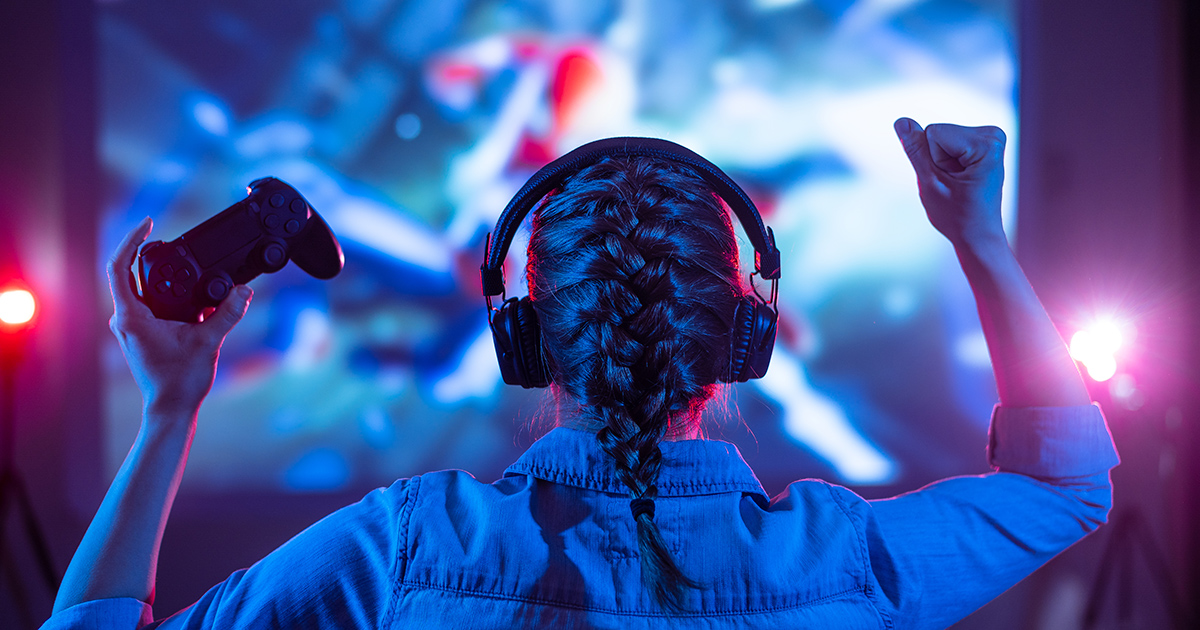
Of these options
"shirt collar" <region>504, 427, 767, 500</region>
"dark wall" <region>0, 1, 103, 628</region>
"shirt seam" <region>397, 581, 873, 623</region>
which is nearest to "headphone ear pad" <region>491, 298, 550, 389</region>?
"shirt collar" <region>504, 427, 767, 500</region>

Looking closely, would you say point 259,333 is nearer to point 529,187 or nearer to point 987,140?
point 529,187

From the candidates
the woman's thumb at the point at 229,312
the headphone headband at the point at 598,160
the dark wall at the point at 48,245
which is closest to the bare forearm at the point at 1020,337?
the headphone headband at the point at 598,160

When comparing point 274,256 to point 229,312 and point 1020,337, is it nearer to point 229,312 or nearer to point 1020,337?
point 229,312

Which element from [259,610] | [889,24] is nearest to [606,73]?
[889,24]

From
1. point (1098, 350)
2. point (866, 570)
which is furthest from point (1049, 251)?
point (866, 570)

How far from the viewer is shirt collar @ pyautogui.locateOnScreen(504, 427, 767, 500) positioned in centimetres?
53

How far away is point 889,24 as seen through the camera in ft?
6.31

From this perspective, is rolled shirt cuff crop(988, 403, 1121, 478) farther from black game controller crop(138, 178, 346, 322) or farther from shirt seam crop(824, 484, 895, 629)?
black game controller crop(138, 178, 346, 322)

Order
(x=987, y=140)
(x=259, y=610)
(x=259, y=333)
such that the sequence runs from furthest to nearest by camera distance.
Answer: (x=259, y=333) → (x=987, y=140) → (x=259, y=610)

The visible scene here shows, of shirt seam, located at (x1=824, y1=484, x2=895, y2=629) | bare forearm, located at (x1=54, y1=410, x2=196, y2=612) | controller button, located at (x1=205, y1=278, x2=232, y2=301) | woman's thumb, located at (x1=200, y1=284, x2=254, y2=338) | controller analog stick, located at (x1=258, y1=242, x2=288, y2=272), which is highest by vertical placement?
controller analog stick, located at (x1=258, y1=242, x2=288, y2=272)

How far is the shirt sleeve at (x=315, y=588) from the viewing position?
479mm

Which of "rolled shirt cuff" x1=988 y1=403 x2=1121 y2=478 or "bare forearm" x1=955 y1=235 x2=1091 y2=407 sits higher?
"bare forearm" x1=955 y1=235 x2=1091 y2=407

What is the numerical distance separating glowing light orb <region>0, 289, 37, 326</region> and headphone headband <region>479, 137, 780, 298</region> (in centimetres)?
202

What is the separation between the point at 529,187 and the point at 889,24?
5.98ft
